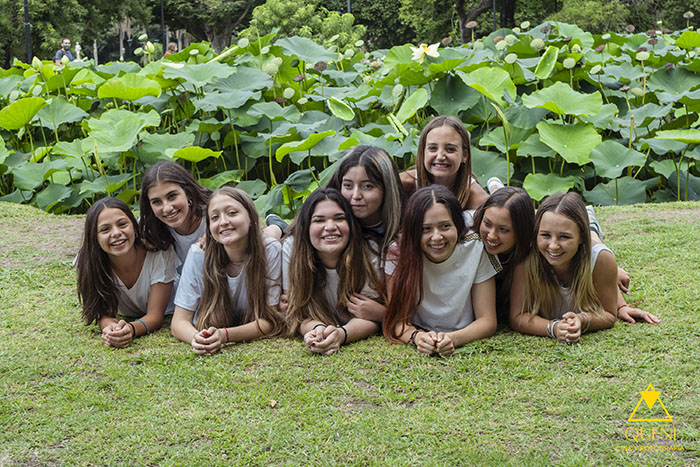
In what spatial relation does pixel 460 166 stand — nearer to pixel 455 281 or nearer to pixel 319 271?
pixel 455 281

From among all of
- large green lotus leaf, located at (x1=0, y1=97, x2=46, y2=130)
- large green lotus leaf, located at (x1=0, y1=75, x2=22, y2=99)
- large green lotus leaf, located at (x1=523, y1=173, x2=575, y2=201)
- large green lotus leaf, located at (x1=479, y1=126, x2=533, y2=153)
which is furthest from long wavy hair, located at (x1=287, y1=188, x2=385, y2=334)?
large green lotus leaf, located at (x1=0, y1=75, x2=22, y2=99)

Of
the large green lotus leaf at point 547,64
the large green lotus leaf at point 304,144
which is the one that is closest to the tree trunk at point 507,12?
the large green lotus leaf at point 547,64

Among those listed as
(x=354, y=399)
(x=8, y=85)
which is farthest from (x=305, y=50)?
(x=354, y=399)

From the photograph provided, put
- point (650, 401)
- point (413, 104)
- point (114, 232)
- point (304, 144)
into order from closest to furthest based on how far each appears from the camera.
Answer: point (650, 401) < point (114, 232) < point (304, 144) < point (413, 104)

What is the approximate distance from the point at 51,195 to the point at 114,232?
11.6 ft

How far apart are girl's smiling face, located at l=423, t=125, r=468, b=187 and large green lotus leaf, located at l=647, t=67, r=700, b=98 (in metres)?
3.54

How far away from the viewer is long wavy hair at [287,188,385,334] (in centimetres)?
322

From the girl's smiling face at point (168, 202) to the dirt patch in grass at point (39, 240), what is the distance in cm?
164

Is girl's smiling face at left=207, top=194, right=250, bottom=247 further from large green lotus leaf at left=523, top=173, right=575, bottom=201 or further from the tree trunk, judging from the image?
the tree trunk

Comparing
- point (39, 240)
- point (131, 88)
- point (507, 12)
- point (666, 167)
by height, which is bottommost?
point (39, 240)

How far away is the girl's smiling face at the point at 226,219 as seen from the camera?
3219 millimetres

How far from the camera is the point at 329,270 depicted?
129 inches

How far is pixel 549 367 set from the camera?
2820 mm

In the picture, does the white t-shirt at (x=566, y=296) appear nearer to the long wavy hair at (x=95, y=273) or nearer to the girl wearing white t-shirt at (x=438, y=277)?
the girl wearing white t-shirt at (x=438, y=277)
